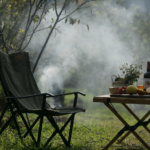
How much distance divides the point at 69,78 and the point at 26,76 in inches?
278

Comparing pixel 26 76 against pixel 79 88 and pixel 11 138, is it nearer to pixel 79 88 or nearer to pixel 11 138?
pixel 11 138

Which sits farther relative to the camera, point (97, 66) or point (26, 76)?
point (97, 66)

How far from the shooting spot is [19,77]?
2865 mm

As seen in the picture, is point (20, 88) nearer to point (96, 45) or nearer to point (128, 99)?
point (128, 99)

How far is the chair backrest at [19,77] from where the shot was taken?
2.55 m

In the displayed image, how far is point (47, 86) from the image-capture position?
7.12m

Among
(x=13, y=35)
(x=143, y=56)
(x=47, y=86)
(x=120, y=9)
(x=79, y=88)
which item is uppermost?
(x=120, y=9)

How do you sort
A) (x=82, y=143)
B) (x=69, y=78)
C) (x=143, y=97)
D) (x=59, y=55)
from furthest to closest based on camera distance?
1. (x=69, y=78)
2. (x=59, y=55)
3. (x=82, y=143)
4. (x=143, y=97)

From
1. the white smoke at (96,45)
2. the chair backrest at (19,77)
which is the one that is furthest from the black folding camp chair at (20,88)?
the white smoke at (96,45)

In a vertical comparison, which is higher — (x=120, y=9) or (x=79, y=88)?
(x=120, y=9)

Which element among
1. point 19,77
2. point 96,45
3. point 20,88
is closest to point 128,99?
point 20,88

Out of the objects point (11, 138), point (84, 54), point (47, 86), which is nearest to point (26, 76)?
point (11, 138)

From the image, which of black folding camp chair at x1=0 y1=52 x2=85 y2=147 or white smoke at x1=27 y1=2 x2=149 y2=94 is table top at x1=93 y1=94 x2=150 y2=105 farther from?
white smoke at x1=27 y1=2 x2=149 y2=94

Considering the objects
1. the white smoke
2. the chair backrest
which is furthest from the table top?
the white smoke
